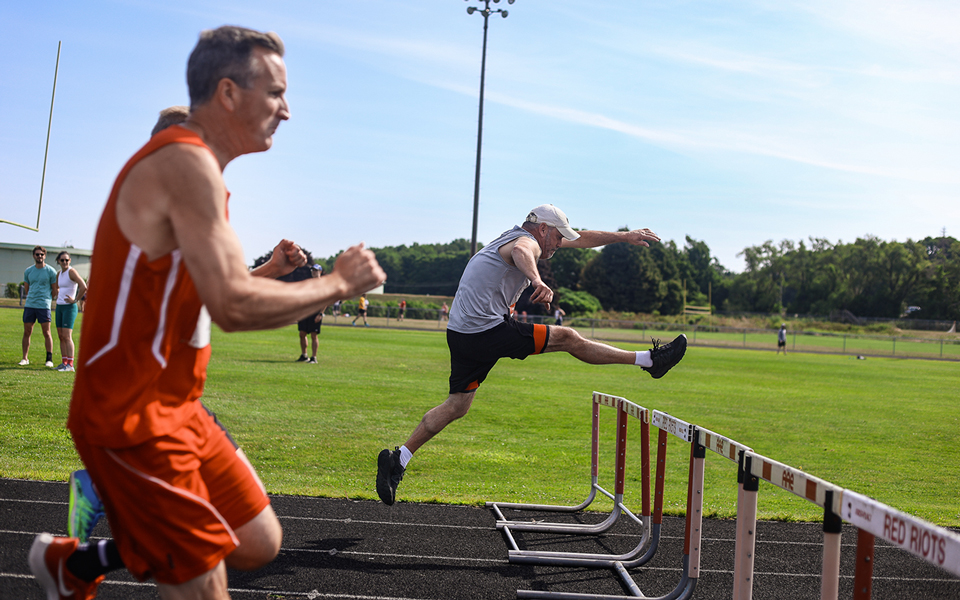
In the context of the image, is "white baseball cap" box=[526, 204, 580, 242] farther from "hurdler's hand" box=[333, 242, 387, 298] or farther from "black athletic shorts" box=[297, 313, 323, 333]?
"black athletic shorts" box=[297, 313, 323, 333]

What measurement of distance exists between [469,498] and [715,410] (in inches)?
331

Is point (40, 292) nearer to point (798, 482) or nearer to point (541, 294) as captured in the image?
point (541, 294)

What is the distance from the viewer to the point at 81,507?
8.42ft

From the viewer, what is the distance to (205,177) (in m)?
1.81

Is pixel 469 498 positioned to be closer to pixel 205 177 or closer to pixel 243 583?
pixel 243 583

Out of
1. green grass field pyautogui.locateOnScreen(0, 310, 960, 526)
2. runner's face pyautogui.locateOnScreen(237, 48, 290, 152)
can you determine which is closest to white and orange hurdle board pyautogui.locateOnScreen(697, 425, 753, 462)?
runner's face pyautogui.locateOnScreen(237, 48, 290, 152)

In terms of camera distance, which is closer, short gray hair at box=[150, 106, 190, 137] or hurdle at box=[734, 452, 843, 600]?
hurdle at box=[734, 452, 843, 600]

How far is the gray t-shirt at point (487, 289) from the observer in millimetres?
5320

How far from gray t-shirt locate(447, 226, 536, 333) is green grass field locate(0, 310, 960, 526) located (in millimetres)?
2000

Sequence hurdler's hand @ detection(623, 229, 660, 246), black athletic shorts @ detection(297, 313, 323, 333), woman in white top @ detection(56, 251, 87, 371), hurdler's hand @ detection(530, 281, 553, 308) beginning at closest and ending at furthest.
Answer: hurdler's hand @ detection(530, 281, 553, 308)
hurdler's hand @ detection(623, 229, 660, 246)
woman in white top @ detection(56, 251, 87, 371)
black athletic shorts @ detection(297, 313, 323, 333)

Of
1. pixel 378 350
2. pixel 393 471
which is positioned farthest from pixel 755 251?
pixel 393 471

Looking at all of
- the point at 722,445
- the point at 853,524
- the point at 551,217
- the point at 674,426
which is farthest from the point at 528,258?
the point at 853,524

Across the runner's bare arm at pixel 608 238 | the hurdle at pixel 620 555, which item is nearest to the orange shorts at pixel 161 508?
the hurdle at pixel 620 555

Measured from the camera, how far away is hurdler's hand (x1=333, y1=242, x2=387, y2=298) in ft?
6.36
